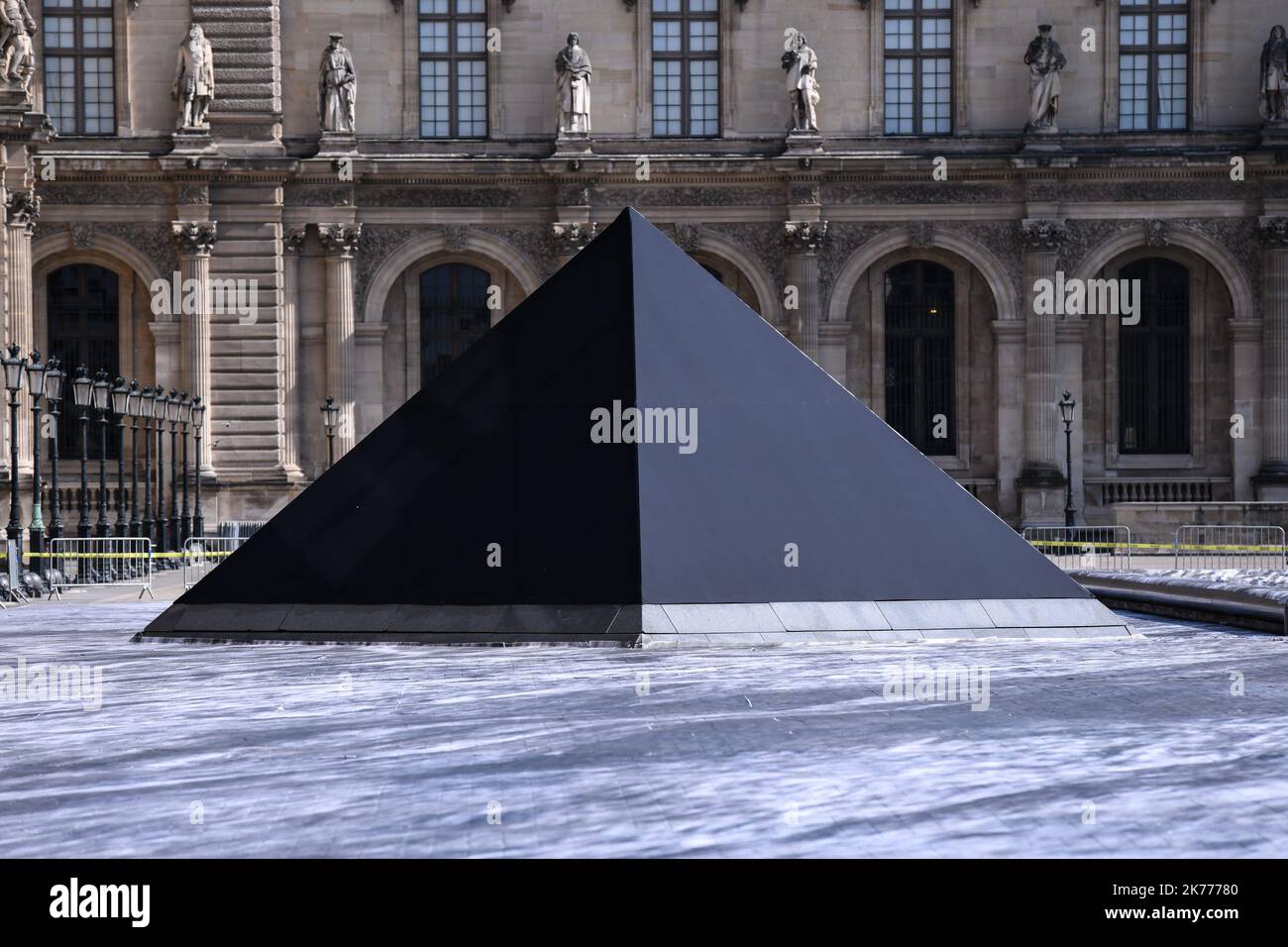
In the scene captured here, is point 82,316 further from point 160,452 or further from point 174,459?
point 160,452

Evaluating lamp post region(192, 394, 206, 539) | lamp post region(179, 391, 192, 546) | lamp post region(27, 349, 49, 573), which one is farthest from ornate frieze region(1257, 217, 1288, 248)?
lamp post region(27, 349, 49, 573)

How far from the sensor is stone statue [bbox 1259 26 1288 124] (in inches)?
1513

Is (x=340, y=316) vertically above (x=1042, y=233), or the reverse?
(x=1042, y=233)

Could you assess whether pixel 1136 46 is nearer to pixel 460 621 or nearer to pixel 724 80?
pixel 724 80

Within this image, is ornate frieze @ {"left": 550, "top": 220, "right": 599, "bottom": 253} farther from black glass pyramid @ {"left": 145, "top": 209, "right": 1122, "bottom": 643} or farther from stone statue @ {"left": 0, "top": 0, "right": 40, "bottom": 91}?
black glass pyramid @ {"left": 145, "top": 209, "right": 1122, "bottom": 643}

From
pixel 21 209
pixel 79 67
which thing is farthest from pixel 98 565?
pixel 79 67

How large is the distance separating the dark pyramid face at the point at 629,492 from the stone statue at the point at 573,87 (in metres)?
23.6

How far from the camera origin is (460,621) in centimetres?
1442

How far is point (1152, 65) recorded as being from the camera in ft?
130

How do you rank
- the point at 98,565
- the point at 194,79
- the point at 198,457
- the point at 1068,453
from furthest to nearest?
the point at 194,79 < the point at 1068,453 < the point at 198,457 < the point at 98,565

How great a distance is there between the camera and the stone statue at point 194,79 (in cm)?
3688

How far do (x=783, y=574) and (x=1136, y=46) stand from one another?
93.4 feet

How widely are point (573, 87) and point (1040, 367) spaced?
11.3 metres
